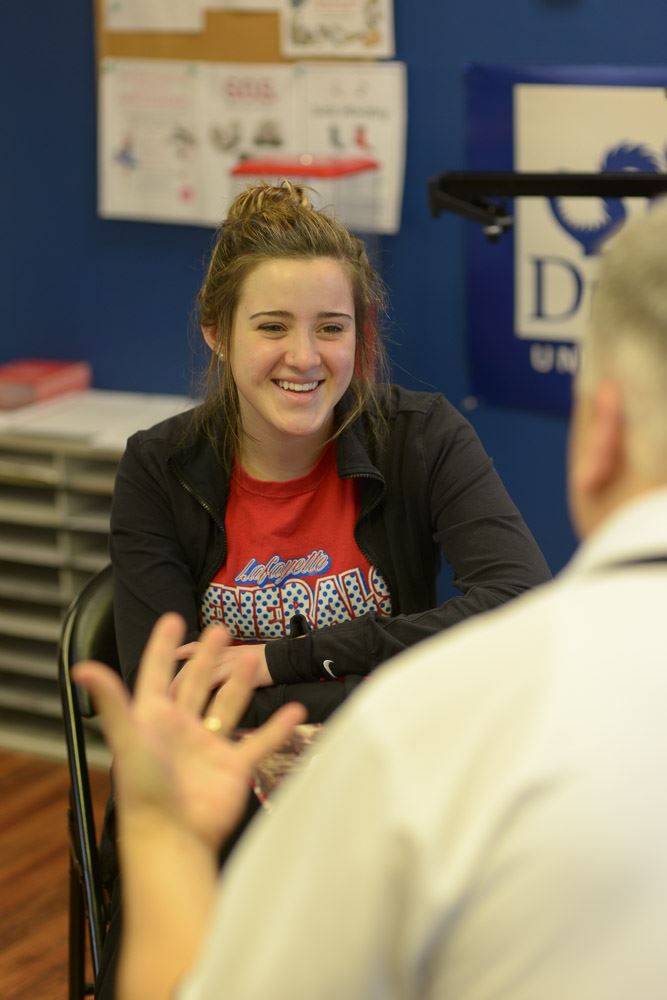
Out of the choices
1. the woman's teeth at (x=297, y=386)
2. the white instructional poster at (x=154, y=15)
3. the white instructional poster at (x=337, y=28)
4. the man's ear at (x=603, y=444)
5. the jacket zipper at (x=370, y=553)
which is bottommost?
the jacket zipper at (x=370, y=553)

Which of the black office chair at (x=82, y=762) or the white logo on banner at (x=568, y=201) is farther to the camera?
the white logo on banner at (x=568, y=201)

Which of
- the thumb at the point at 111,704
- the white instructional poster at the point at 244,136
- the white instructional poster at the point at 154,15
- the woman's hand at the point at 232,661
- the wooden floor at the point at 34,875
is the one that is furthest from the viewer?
the white instructional poster at the point at 154,15

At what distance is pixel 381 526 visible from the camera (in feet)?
6.27

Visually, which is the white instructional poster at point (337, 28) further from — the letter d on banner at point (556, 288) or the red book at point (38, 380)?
the red book at point (38, 380)

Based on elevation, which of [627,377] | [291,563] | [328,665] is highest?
[627,377]

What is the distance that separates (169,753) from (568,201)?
221 centimetres

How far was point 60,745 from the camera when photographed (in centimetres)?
334

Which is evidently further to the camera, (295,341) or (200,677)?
(295,341)

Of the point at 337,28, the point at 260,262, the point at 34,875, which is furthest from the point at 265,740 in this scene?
the point at 337,28

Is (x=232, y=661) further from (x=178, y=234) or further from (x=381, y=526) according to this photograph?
(x=178, y=234)

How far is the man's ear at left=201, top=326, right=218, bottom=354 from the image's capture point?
2.01 metres

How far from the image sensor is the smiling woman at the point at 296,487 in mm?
1877

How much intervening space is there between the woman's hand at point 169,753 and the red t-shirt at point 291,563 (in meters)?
0.94

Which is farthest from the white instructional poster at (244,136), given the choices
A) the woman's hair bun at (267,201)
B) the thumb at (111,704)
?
the thumb at (111,704)
